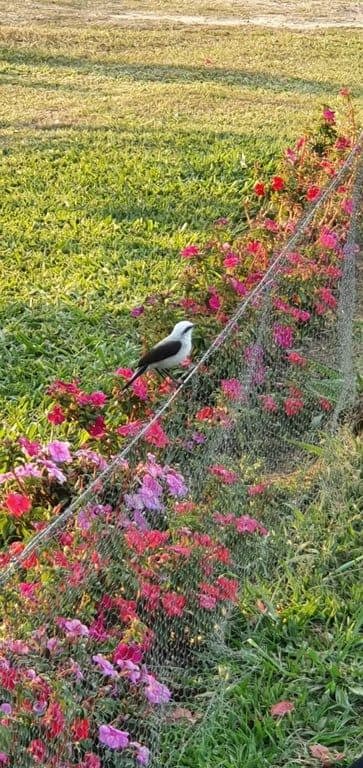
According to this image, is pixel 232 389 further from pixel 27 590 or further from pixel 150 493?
pixel 27 590

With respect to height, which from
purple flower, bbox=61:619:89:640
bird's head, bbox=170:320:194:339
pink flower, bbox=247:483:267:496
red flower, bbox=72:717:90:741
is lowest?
pink flower, bbox=247:483:267:496

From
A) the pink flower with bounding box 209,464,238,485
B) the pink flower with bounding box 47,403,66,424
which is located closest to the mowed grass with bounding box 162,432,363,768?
the pink flower with bounding box 209,464,238,485

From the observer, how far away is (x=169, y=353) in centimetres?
370

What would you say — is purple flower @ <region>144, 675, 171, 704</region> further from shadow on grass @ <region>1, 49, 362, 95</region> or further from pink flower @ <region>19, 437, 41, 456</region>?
shadow on grass @ <region>1, 49, 362, 95</region>

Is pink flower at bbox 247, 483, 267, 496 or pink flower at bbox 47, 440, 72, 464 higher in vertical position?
pink flower at bbox 47, 440, 72, 464

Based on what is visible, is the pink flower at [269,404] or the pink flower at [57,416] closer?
the pink flower at [57,416]

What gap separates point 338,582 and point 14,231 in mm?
3617

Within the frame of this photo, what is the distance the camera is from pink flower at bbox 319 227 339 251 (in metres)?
5.17

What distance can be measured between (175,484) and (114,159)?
5.15 m

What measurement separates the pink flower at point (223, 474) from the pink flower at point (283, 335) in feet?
3.29

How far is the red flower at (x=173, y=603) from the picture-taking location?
291 cm

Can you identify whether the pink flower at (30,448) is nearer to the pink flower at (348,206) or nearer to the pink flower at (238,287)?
the pink flower at (238,287)

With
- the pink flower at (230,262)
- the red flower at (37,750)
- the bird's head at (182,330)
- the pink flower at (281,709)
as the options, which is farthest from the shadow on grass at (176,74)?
the red flower at (37,750)

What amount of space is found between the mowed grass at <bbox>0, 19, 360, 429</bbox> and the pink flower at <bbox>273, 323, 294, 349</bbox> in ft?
2.21
